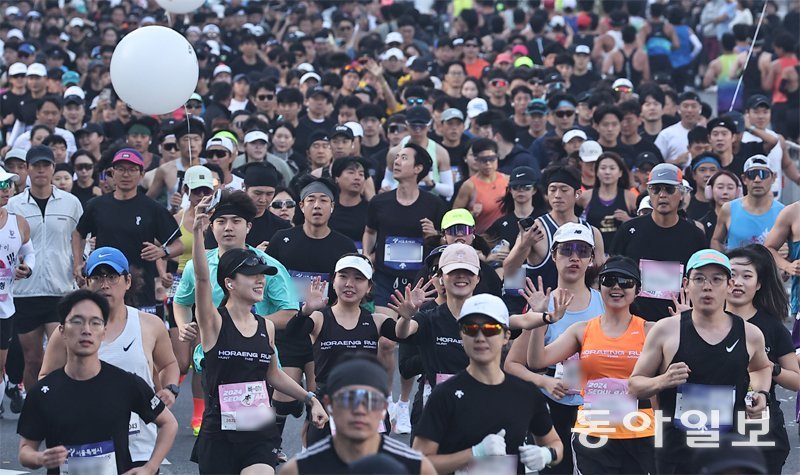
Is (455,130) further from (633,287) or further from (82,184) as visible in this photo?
(633,287)

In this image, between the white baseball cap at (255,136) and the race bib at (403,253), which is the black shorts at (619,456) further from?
the white baseball cap at (255,136)

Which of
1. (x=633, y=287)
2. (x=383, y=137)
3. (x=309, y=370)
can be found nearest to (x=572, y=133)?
(x=383, y=137)

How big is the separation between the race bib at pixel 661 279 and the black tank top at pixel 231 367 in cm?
297

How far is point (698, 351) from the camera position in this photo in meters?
6.94

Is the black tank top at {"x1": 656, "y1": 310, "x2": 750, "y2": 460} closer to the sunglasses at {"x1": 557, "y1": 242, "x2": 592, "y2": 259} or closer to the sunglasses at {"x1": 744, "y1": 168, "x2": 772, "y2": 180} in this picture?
the sunglasses at {"x1": 557, "y1": 242, "x2": 592, "y2": 259}

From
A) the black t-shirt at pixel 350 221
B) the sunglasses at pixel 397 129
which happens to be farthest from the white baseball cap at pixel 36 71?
the black t-shirt at pixel 350 221

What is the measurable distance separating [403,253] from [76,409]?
4.52 meters

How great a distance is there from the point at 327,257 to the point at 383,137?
5.38 m

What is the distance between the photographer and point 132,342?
7414mm

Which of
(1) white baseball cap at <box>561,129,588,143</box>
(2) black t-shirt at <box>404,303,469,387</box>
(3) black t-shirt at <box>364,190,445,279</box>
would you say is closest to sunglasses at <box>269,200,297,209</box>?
(3) black t-shirt at <box>364,190,445,279</box>

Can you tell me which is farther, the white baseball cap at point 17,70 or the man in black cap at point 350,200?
the white baseball cap at point 17,70

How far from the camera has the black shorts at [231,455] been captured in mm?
7375

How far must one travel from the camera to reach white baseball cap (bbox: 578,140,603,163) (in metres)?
12.3

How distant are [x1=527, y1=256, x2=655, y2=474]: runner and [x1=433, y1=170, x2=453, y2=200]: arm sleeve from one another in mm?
4952
